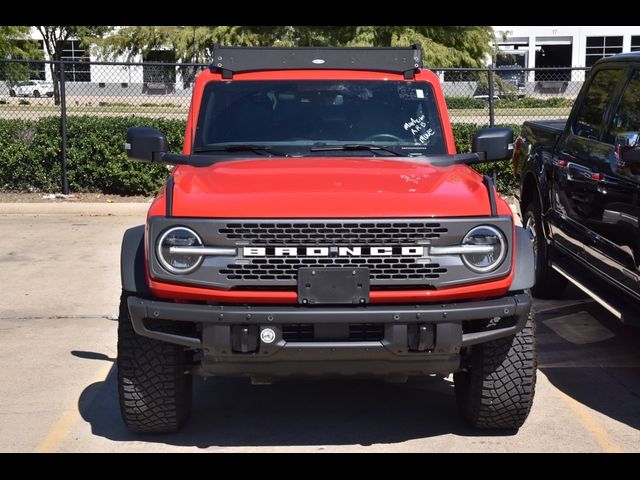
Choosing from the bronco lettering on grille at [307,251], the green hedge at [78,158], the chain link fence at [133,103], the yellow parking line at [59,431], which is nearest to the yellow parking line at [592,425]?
the bronco lettering on grille at [307,251]

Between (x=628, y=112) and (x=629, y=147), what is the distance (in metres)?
0.98

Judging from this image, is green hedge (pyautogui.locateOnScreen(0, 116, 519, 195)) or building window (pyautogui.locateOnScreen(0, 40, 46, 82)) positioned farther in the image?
building window (pyautogui.locateOnScreen(0, 40, 46, 82))

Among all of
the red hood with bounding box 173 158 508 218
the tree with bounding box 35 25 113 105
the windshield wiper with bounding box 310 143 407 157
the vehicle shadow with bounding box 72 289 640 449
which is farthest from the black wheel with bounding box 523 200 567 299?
the tree with bounding box 35 25 113 105

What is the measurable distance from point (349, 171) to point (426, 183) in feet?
1.41

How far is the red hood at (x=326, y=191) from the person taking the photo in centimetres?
454

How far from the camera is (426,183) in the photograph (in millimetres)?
4938

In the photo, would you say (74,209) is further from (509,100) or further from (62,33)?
(62,33)

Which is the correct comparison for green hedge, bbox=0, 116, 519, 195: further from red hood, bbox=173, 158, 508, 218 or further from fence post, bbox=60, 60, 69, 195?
red hood, bbox=173, 158, 508, 218

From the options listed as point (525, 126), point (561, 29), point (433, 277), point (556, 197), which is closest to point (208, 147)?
point (433, 277)

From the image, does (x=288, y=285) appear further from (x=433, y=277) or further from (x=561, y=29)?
(x=561, y=29)

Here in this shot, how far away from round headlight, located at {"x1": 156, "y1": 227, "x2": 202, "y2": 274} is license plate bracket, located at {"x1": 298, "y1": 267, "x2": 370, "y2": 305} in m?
0.51

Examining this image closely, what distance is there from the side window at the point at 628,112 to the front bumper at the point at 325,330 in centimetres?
218

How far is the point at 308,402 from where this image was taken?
5.73 meters

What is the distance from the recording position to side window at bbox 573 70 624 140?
6.81 m
